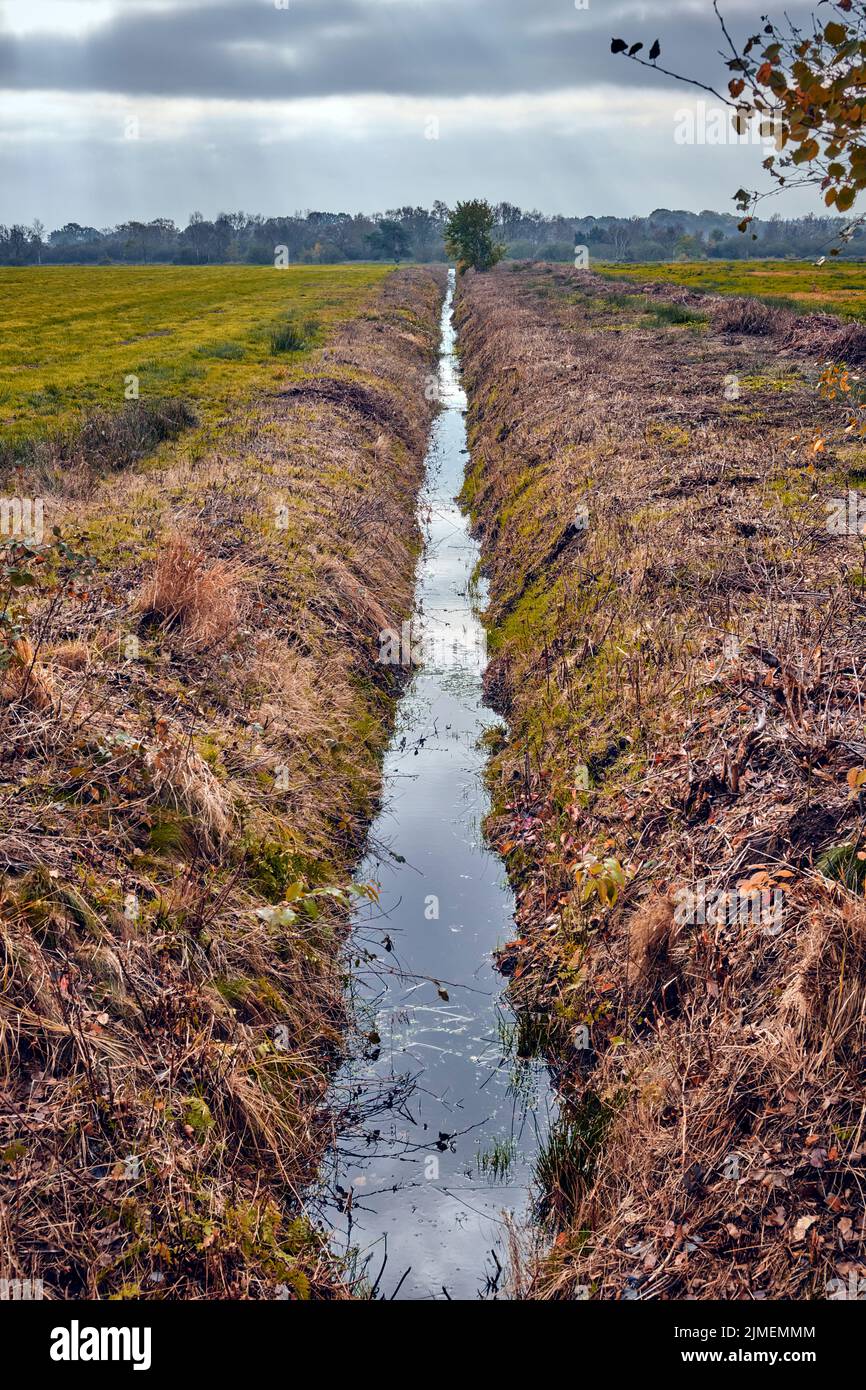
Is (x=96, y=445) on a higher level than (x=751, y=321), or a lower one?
lower

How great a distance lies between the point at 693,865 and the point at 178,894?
3329 mm

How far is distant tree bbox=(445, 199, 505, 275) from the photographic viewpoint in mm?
73188

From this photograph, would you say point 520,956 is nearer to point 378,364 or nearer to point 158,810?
point 158,810

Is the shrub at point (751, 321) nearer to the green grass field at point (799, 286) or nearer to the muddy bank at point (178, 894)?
the green grass field at point (799, 286)

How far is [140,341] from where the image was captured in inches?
1383

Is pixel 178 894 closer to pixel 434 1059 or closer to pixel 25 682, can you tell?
pixel 25 682

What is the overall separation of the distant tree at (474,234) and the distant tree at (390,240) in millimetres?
72062

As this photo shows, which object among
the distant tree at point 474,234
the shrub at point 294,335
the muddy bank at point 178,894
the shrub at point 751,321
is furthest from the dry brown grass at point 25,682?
the distant tree at point 474,234

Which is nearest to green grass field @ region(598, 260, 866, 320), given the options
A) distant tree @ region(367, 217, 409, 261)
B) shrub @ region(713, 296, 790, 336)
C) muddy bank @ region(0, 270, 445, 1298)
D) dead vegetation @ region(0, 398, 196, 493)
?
shrub @ region(713, 296, 790, 336)

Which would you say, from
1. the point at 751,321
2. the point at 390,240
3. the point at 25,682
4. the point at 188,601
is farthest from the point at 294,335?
the point at 390,240

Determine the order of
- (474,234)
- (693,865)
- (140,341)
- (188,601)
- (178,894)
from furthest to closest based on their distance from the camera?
(474,234), (140,341), (188,601), (178,894), (693,865)

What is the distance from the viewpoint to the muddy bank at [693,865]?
4.66 metres

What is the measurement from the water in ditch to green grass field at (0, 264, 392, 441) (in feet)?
41.2

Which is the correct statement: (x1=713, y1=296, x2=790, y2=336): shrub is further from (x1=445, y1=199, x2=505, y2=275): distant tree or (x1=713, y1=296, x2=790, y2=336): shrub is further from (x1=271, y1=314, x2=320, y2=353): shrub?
(x1=445, y1=199, x2=505, y2=275): distant tree
